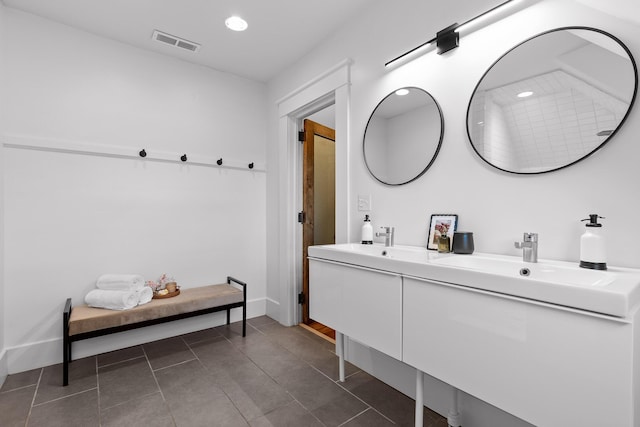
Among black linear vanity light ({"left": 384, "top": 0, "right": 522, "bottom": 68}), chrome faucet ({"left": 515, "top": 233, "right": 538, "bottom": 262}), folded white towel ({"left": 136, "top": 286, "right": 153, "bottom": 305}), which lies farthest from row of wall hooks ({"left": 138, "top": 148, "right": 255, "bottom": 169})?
chrome faucet ({"left": 515, "top": 233, "right": 538, "bottom": 262})

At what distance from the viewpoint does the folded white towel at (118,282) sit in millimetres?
2246

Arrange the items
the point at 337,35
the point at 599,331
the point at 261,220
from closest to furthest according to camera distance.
A: the point at 599,331 → the point at 337,35 → the point at 261,220

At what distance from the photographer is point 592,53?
1.15m

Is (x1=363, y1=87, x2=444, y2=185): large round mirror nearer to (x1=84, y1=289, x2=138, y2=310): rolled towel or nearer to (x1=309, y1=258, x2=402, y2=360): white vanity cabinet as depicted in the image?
(x1=309, y1=258, x2=402, y2=360): white vanity cabinet

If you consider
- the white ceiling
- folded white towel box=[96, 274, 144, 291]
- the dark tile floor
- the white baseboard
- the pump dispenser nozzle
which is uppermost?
the white ceiling

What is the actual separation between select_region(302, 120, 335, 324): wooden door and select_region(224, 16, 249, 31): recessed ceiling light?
977 millimetres

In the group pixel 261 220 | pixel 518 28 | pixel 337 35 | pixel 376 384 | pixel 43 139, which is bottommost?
pixel 376 384

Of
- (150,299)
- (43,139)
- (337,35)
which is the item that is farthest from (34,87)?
(337,35)

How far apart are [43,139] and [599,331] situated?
10.4ft

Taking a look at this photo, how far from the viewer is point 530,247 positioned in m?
1.23

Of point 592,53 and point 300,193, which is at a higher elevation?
point 592,53

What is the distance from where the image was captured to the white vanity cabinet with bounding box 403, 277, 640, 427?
0.78 m

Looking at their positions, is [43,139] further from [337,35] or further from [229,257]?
[337,35]

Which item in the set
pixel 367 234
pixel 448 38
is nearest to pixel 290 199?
pixel 367 234
